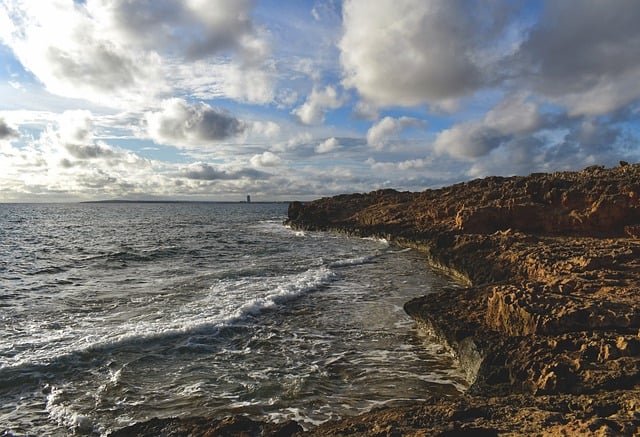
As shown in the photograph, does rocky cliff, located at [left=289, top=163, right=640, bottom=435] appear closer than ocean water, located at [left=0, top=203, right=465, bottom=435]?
Yes

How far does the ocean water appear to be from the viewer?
7.99 metres

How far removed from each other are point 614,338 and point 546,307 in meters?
1.51

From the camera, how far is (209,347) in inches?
438

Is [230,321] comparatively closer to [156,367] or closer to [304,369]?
[156,367]

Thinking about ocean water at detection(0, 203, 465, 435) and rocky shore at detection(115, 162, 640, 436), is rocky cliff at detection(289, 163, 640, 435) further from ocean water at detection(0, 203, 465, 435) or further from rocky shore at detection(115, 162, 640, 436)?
ocean water at detection(0, 203, 465, 435)

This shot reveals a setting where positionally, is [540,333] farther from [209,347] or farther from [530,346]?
[209,347]

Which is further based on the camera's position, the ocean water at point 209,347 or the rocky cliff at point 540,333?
the ocean water at point 209,347

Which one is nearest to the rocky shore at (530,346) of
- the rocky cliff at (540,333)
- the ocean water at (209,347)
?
the rocky cliff at (540,333)

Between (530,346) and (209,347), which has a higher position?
(530,346)

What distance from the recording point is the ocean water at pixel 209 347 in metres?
7.99

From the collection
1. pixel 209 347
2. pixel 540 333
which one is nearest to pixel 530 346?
pixel 540 333

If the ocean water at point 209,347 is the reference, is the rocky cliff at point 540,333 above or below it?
above

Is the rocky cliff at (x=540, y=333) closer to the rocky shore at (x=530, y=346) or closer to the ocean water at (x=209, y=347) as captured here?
the rocky shore at (x=530, y=346)

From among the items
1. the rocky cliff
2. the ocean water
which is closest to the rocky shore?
the rocky cliff
